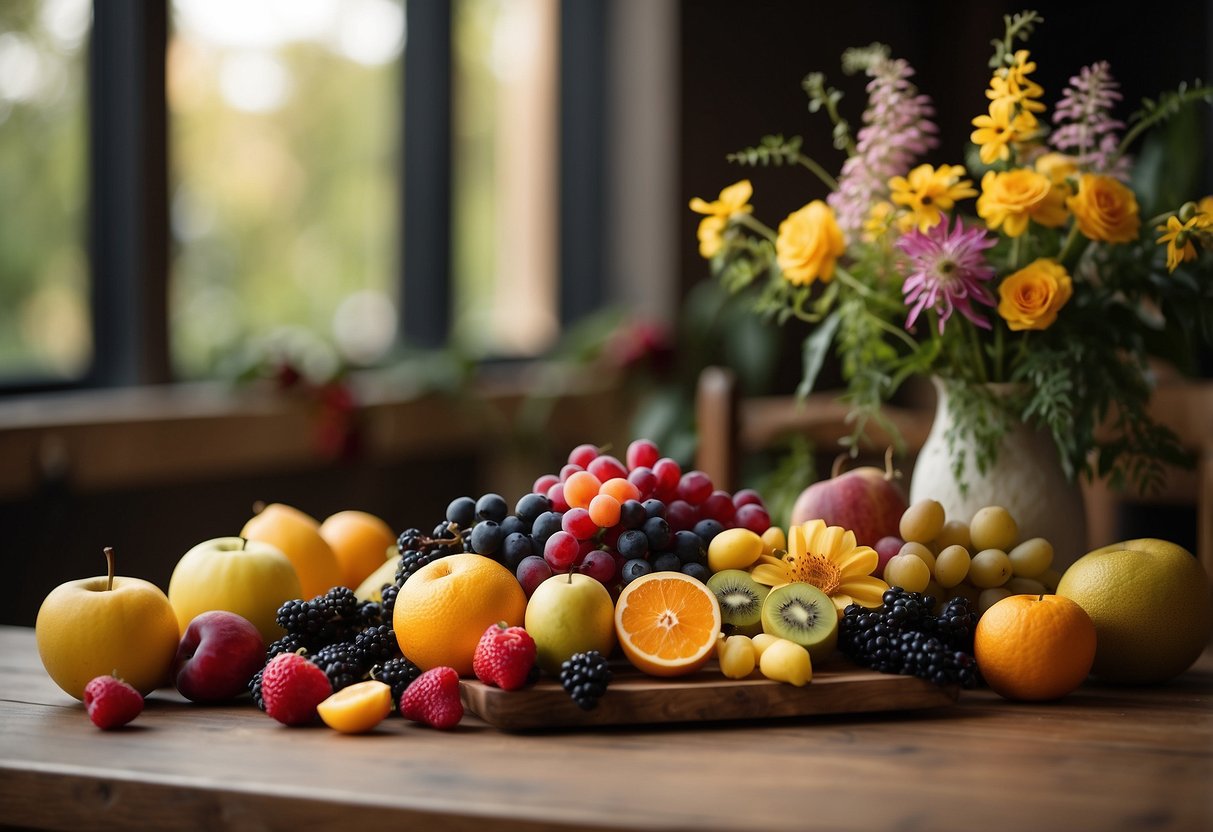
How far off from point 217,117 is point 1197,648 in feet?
8.55

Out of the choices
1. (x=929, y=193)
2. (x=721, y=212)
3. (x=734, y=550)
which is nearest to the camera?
(x=734, y=550)

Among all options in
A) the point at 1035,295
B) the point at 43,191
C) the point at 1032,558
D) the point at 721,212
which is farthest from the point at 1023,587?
the point at 43,191

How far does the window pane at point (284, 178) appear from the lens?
302 cm

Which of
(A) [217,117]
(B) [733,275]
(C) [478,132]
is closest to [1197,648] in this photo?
(B) [733,275]

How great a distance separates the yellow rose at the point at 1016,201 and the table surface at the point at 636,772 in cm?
44

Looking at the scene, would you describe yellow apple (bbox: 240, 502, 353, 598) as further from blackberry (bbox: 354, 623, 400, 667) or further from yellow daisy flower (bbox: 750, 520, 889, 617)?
yellow daisy flower (bbox: 750, 520, 889, 617)

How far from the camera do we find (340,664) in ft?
3.41

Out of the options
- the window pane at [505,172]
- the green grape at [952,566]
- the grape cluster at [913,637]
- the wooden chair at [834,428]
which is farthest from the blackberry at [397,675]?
the window pane at [505,172]

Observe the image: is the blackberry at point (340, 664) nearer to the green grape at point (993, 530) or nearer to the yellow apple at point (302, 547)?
the yellow apple at point (302, 547)

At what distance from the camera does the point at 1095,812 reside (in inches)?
31.4

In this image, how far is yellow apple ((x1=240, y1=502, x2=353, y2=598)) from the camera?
1266 mm

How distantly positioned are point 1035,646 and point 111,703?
0.73 metres

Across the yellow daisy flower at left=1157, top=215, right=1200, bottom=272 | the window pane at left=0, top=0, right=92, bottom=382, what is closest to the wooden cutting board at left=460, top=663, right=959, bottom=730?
Result: the yellow daisy flower at left=1157, top=215, right=1200, bottom=272

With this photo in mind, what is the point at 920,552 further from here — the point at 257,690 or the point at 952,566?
the point at 257,690
